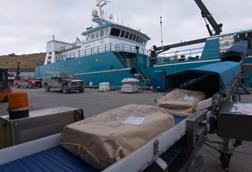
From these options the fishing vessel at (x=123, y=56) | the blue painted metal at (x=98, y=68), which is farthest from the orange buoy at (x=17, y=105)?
the blue painted metal at (x=98, y=68)

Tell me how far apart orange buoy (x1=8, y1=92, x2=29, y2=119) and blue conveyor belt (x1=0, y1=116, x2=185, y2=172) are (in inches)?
18.6

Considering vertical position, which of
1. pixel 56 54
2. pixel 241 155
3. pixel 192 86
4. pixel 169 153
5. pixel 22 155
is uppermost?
pixel 56 54

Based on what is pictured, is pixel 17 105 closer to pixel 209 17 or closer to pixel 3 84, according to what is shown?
pixel 3 84

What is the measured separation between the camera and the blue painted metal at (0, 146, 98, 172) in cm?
153

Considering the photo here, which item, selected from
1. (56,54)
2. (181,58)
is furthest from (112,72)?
(56,54)

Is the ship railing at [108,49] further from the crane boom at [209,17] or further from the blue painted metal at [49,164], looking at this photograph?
the blue painted metal at [49,164]

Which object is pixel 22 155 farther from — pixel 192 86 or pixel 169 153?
pixel 192 86

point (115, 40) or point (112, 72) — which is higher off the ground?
point (115, 40)

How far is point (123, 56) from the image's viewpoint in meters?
18.9

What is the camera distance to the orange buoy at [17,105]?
6.48 feet

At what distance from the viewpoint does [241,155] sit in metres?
3.35

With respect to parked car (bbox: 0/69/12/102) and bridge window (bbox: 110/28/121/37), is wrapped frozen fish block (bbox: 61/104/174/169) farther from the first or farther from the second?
bridge window (bbox: 110/28/121/37)

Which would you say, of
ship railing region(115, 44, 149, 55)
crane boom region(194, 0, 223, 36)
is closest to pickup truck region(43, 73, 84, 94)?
ship railing region(115, 44, 149, 55)

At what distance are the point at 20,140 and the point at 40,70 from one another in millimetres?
29080
